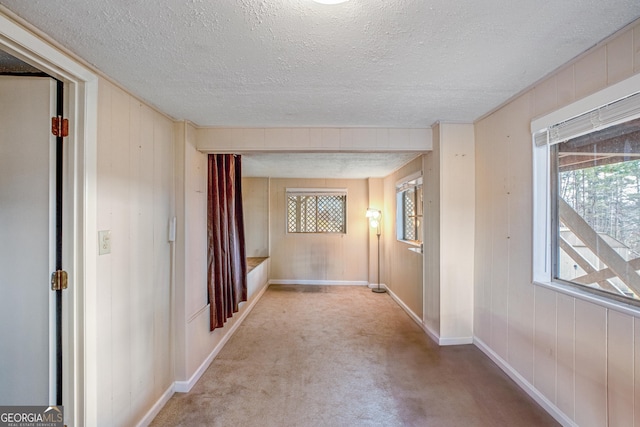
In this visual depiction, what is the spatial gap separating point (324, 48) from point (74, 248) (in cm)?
164

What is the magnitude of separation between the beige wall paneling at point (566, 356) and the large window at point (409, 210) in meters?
2.21

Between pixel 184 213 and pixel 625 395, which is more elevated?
pixel 184 213

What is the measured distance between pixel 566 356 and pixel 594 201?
934 millimetres

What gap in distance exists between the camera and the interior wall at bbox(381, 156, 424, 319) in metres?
3.74

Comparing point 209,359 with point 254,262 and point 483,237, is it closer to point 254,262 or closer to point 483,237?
point 254,262

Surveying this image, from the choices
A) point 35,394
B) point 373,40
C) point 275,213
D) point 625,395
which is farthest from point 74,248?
point 275,213

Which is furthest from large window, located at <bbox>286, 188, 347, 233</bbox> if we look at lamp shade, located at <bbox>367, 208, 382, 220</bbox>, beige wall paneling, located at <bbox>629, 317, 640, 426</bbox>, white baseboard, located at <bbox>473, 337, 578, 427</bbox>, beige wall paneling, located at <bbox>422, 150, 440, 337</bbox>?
beige wall paneling, located at <bbox>629, 317, 640, 426</bbox>

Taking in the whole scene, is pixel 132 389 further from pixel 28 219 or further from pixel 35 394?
pixel 28 219

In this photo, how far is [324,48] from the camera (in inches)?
57.6

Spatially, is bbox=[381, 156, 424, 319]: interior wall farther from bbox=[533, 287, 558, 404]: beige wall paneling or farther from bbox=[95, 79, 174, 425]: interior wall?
bbox=[95, 79, 174, 425]: interior wall

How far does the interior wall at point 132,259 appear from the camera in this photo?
1.64 meters

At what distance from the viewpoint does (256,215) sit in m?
5.97

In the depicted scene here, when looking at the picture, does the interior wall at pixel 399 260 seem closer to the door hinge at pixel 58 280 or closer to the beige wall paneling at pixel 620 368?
the beige wall paneling at pixel 620 368

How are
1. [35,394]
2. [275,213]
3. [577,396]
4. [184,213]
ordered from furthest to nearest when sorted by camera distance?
[275,213] < [184,213] < [577,396] < [35,394]
